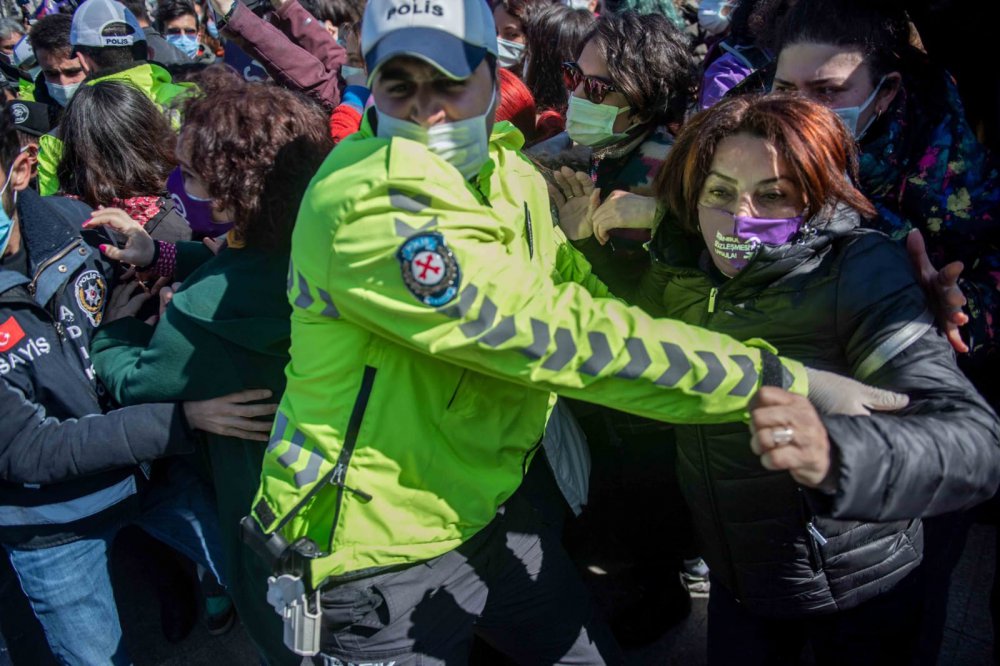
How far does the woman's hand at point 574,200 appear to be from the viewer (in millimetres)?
2324

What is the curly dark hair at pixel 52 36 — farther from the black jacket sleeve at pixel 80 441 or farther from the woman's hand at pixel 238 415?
the woman's hand at pixel 238 415

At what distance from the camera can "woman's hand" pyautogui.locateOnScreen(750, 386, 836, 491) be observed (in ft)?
4.02

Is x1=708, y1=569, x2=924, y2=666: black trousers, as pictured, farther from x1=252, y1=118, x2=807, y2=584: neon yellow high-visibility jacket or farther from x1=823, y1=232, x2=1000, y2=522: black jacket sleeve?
x1=252, y1=118, x2=807, y2=584: neon yellow high-visibility jacket

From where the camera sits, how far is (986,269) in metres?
1.97

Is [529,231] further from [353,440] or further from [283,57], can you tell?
[283,57]

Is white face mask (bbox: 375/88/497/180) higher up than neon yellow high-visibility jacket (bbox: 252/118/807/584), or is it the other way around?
white face mask (bbox: 375/88/497/180)

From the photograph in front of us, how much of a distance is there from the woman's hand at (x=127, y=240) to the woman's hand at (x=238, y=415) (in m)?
0.71


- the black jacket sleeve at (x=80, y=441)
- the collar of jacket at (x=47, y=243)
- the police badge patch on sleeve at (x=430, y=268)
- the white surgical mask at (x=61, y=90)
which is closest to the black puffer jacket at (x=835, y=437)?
the police badge patch on sleeve at (x=430, y=268)

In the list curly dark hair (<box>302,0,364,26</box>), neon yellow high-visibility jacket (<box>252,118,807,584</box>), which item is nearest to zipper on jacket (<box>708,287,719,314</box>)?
neon yellow high-visibility jacket (<box>252,118,807,584</box>)

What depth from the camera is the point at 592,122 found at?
2625 millimetres

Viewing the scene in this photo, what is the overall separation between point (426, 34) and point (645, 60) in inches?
49.0

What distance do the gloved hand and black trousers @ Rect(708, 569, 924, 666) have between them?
2.39 feet

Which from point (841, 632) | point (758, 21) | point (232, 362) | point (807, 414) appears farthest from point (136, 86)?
point (841, 632)

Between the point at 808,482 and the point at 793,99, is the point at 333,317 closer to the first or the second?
the point at 808,482
